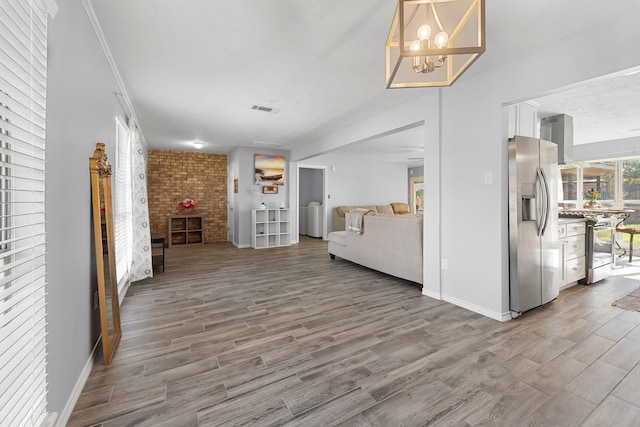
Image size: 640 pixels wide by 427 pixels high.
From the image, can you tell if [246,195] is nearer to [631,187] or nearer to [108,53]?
[108,53]

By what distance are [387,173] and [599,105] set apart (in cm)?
570

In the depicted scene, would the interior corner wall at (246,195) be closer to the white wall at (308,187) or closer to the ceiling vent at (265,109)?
the white wall at (308,187)

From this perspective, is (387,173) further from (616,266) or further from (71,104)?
(71,104)

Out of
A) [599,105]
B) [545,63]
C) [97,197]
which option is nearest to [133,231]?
[97,197]

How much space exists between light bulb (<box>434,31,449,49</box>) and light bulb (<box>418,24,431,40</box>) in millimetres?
46

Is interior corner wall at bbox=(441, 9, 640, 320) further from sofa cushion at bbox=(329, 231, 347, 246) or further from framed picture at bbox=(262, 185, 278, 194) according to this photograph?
framed picture at bbox=(262, 185, 278, 194)

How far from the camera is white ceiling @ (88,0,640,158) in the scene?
1.93 m

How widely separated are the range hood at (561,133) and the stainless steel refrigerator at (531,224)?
0.91 m

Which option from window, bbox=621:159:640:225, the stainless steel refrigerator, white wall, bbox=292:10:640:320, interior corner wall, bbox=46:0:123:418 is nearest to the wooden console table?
interior corner wall, bbox=46:0:123:418

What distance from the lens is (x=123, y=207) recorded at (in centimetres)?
361

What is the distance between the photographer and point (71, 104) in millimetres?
1637

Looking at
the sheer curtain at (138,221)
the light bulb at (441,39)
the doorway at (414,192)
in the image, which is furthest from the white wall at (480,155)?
the doorway at (414,192)

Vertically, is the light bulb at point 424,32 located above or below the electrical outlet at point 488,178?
above

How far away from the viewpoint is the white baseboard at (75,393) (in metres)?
1.38
